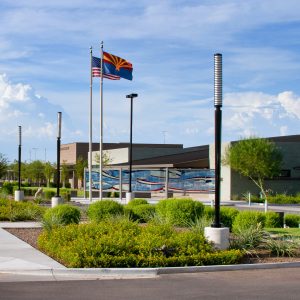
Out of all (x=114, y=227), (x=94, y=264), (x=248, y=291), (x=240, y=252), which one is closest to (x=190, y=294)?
(x=248, y=291)

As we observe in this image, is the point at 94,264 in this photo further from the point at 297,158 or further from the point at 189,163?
the point at 189,163

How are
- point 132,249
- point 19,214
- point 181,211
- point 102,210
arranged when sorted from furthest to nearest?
point 19,214 < point 102,210 < point 181,211 < point 132,249

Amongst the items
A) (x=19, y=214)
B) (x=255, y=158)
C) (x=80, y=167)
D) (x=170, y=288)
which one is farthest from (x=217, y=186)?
(x=80, y=167)

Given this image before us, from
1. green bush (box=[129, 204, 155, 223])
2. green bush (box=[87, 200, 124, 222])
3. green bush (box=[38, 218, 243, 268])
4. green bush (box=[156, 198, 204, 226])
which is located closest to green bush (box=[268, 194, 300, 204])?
green bush (box=[129, 204, 155, 223])

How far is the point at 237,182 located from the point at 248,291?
37925mm

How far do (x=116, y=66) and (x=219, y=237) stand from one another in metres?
24.4

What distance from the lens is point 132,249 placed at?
43.9 feet

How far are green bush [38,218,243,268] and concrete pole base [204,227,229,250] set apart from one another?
28 centimetres

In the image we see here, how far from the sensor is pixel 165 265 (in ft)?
42.3

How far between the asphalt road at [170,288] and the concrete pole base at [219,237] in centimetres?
199

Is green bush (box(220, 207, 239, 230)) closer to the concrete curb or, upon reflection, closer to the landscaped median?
the landscaped median

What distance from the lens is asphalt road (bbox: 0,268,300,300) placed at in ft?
33.2

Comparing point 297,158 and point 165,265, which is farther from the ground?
point 297,158

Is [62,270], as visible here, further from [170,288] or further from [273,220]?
[273,220]
